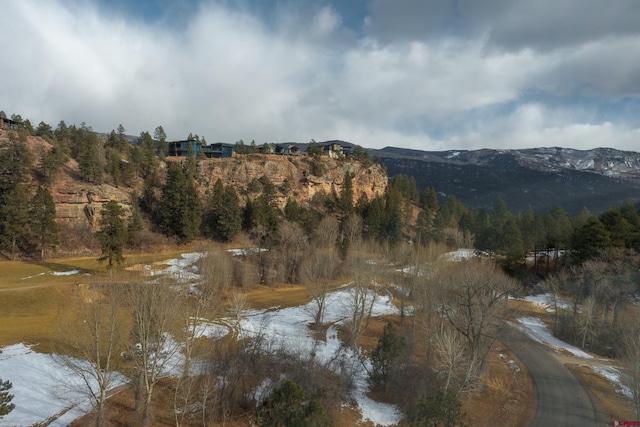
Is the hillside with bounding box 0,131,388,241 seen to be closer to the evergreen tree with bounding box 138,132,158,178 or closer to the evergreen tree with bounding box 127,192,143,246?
the evergreen tree with bounding box 138,132,158,178

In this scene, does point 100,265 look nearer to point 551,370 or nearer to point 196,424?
point 196,424

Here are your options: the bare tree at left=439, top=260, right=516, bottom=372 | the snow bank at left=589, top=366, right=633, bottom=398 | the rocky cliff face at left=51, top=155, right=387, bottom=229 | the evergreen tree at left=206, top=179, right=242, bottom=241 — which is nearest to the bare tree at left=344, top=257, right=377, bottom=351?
the bare tree at left=439, top=260, right=516, bottom=372

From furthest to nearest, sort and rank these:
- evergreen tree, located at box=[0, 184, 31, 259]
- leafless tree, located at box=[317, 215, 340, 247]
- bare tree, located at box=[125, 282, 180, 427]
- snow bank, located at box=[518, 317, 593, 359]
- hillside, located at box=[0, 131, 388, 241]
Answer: leafless tree, located at box=[317, 215, 340, 247] < hillside, located at box=[0, 131, 388, 241] < evergreen tree, located at box=[0, 184, 31, 259] < snow bank, located at box=[518, 317, 593, 359] < bare tree, located at box=[125, 282, 180, 427]

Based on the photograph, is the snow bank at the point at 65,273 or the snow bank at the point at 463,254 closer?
the snow bank at the point at 65,273

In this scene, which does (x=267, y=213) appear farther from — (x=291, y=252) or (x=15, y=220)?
(x=15, y=220)

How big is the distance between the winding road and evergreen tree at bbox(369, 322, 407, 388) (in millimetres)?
8493

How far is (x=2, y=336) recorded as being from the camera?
24.7 meters

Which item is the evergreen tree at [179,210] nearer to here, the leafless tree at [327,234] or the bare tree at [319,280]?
the leafless tree at [327,234]

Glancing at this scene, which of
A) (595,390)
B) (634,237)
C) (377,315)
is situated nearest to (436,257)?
(377,315)

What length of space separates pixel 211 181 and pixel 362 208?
33.0 meters

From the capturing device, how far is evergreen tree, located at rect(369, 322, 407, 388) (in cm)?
2295

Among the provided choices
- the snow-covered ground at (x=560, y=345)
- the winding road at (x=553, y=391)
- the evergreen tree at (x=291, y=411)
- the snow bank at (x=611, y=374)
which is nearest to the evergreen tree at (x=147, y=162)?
the evergreen tree at (x=291, y=411)

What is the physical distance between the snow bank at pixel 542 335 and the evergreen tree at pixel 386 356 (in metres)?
20.8

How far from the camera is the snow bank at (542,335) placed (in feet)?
107
